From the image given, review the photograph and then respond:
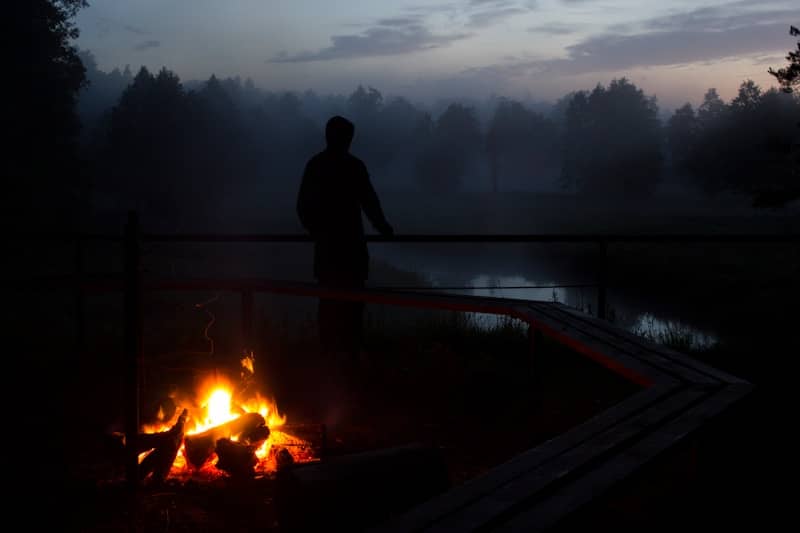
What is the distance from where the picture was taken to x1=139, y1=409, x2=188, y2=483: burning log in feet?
13.0

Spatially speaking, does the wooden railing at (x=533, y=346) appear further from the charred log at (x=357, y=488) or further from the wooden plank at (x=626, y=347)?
the charred log at (x=357, y=488)

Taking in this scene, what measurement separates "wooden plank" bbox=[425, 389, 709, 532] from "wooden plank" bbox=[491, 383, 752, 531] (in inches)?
1.5

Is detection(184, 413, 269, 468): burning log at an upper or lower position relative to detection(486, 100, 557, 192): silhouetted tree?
lower

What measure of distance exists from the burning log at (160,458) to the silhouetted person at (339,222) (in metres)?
1.95

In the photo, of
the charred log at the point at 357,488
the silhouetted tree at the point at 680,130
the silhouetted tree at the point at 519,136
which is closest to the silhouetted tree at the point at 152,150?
the charred log at the point at 357,488

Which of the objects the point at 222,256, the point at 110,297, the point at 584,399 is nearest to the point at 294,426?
the point at 584,399

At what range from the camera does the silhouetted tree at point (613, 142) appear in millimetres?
58469

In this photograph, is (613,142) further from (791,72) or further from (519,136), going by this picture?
(791,72)

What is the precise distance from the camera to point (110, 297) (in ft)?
68.5

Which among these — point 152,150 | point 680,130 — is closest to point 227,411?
point 152,150

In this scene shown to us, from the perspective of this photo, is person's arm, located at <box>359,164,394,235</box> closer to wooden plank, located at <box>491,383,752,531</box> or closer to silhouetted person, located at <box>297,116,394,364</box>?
silhouetted person, located at <box>297,116,394,364</box>

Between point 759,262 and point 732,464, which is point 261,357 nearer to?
point 732,464

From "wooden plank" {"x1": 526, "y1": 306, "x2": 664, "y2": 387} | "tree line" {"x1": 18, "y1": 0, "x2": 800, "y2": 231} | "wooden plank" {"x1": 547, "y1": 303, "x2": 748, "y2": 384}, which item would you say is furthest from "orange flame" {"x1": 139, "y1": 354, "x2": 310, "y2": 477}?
"tree line" {"x1": 18, "y1": 0, "x2": 800, "y2": 231}

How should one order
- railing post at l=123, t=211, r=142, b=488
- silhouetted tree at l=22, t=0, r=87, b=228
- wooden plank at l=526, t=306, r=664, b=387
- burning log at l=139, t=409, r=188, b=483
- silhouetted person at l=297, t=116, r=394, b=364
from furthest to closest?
silhouetted tree at l=22, t=0, r=87, b=228
silhouetted person at l=297, t=116, r=394, b=364
burning log at l=139, t=409, r=188, b=483
railing post at l=123, t=211, r=142, b=488
wooden plank at l=526, t=306, r=664, b=387
